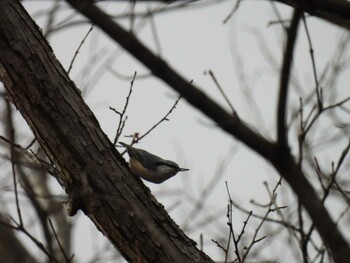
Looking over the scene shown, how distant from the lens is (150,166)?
3332 millimetres

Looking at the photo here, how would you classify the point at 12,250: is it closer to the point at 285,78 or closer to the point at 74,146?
the point at 74,146

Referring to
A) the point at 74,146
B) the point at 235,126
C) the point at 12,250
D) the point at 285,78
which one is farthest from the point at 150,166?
the point at 12,250

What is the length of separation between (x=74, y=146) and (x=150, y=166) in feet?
3.06

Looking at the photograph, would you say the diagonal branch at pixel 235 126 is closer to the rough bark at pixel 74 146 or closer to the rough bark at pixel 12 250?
the rough bark at pixel 74 146

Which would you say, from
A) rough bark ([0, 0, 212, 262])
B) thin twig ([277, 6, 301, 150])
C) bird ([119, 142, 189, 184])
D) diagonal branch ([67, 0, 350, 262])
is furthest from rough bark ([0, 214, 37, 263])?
thin twig ([277, 6, 301, 150])

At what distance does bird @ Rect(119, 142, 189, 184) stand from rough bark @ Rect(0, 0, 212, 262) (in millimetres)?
563

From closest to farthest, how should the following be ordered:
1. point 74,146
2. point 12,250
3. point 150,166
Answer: point 74,146
point 150,166
point 12,250

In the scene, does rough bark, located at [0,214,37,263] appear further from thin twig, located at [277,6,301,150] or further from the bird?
thin twig, located at [277,6,301,150]

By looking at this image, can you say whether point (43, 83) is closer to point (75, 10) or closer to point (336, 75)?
point (75, 10)

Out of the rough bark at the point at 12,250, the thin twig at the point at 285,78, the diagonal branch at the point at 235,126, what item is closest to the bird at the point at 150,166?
the diagonal branch at the point at 235,126

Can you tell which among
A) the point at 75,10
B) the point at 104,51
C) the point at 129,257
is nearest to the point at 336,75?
the point at 104,51

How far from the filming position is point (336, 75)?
5.72m

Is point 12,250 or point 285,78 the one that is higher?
point 12,250

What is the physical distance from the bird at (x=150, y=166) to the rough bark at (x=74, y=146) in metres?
0.56
